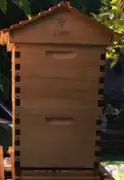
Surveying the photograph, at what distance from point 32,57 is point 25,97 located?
0.20 meters

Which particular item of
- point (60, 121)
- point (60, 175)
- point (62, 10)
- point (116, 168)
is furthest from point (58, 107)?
point (116, 168)

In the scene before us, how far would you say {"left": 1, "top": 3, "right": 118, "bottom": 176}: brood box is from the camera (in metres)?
2.03

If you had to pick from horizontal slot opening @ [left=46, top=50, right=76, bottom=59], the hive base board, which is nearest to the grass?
the hive base board

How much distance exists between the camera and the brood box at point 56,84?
6.66 feet

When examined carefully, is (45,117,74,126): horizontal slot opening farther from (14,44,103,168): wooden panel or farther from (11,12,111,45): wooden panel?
(11,12,111,45): wooden panel

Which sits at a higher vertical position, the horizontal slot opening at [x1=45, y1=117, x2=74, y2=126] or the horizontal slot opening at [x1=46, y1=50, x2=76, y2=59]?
the horizontal slot opening at [x1=46, y1=50, x2=76, y2=59]

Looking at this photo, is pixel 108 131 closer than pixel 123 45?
No

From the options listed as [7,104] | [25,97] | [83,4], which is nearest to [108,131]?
[7,104]

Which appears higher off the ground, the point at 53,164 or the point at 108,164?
the point at 53,164

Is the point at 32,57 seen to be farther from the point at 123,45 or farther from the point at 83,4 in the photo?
the point at 83,4

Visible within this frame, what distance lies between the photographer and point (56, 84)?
206 centimetres

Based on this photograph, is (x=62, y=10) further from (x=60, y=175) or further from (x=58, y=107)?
(x=60, y=175)

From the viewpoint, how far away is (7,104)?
746cm

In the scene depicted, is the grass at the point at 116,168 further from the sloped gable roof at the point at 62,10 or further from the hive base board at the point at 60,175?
the sloped gable roof at the point at 62,10
